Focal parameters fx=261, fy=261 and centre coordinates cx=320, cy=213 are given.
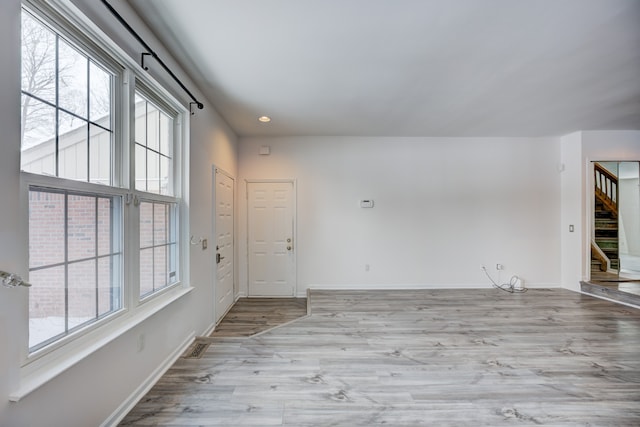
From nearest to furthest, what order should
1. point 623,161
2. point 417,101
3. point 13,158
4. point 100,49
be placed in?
point 13,158, point 100,49, point 417,101, point 623,161

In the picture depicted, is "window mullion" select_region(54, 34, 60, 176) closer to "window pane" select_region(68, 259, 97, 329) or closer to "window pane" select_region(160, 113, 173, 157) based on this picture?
"window pane" select_region(68, 259, 97, 329)

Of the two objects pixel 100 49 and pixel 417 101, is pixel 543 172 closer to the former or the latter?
pixel 417 101

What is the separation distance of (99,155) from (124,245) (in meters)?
0.61

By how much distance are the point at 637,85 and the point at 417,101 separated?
2230mm

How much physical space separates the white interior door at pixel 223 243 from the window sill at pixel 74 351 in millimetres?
1487

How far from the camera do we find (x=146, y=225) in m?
2.12

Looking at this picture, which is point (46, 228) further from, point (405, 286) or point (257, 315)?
point (405, 286)

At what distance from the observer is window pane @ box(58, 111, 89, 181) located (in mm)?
1396

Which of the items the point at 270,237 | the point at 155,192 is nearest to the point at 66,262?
the point at 155,192

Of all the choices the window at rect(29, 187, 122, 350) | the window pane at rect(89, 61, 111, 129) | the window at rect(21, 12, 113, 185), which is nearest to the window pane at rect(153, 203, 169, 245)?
the window at rect(29, 187, 122, 350)

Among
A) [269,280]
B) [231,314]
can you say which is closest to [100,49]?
[231,314]

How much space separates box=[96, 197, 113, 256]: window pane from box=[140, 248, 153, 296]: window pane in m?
0.33

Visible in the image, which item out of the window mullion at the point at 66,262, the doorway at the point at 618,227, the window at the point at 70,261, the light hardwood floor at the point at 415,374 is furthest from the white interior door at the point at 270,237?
the doorway at the point at 618,227

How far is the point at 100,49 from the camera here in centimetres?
163
